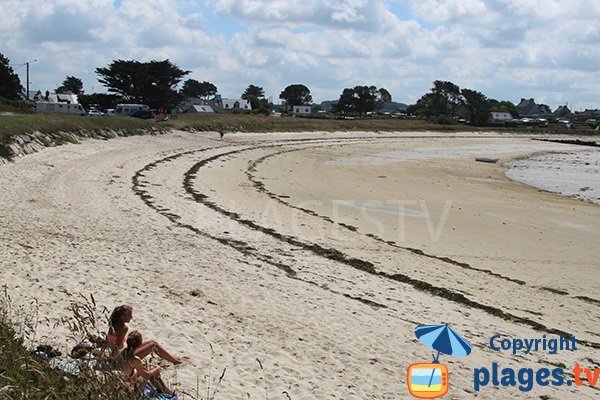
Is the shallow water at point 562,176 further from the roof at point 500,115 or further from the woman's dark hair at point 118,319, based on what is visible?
the roof at point 500,115

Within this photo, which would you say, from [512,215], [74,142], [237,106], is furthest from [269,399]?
[237,106]

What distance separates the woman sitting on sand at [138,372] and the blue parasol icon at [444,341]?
329 centimetres

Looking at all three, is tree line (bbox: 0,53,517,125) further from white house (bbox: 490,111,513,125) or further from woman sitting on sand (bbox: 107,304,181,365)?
woman sitting on sand (bbox: 107,304,181,365)

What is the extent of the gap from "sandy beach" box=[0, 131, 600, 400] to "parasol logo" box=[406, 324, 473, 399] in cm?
11

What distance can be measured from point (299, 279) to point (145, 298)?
2.73 m

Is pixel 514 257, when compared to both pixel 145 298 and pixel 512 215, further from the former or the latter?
pixel 145 298

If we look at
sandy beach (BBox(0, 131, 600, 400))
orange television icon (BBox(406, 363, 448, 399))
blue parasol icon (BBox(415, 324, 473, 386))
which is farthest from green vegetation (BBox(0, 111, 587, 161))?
orange television icon (BBox(406, 363, 448, 399))

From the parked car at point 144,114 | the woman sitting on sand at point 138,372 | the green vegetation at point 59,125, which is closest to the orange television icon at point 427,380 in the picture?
the woman sitting on sand at point 138,372

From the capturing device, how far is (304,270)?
36.6ft

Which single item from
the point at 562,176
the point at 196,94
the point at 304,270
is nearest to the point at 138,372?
the point at 304,270

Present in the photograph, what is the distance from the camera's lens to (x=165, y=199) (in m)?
18.0

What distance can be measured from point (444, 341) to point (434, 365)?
0.55 metres

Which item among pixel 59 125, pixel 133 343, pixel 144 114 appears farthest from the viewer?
pixel 144 114

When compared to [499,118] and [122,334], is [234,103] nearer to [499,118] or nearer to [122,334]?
[499,118]
